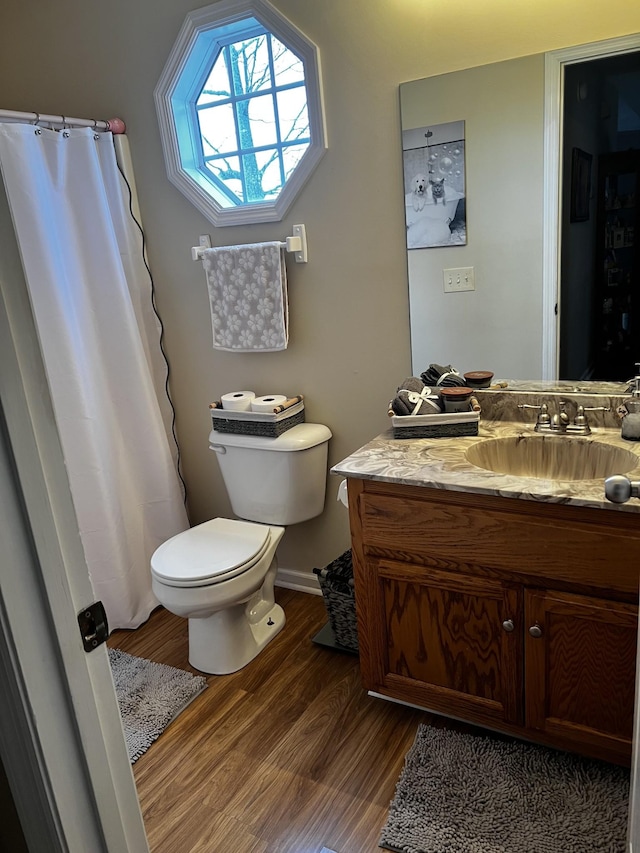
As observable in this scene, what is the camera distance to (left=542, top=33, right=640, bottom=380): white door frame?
1.68 m

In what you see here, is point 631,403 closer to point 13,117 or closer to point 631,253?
point 631,253

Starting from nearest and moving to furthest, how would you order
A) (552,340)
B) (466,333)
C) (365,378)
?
(552,340)
(466,333)
(365,378)

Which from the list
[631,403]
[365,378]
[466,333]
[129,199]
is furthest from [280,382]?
[631,403]

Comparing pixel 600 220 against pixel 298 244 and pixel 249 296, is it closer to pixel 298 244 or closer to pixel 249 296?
pixel 298 244

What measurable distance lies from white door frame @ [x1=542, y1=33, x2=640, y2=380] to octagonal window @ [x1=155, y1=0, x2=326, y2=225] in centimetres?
76

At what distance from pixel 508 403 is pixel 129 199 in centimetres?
175

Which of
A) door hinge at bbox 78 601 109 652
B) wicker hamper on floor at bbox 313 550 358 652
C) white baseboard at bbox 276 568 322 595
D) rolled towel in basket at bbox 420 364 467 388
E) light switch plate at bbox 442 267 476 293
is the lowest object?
white baseboard at bbox 276 568 322 595

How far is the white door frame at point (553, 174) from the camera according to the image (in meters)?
1.68

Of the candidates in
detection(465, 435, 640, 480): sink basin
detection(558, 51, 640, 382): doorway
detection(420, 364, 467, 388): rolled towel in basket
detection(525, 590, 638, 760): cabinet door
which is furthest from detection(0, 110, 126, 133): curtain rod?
detection(525, 590, 638, 760): cabinet door

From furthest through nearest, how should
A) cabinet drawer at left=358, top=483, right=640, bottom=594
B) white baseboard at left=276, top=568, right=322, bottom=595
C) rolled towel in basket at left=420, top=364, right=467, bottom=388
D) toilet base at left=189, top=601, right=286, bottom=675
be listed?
1. white baseboard at left=276, top=568, right=322, bottom=595
2. toilet base at left=189, top=601, right=286, bottom=675
3. rolled towel in basket at left=420, top=364, right=467, bottom=388
4. cabinet drawer at left=358, top=483, right=640, bottom=594

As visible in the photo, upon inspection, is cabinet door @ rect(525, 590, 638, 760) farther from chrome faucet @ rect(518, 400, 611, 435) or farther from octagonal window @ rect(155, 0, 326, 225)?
octagonal window @ rect(155, 0, 326, 225)

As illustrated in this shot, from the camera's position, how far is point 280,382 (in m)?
2.53

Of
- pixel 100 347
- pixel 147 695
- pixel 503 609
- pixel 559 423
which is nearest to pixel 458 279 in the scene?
pixel 559 423

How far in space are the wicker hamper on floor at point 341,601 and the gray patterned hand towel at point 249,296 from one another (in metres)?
0.88
